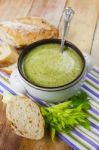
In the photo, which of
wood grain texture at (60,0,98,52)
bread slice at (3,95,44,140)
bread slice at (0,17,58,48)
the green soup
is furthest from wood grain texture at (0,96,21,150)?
wood grain texture at (60,0,98,52)

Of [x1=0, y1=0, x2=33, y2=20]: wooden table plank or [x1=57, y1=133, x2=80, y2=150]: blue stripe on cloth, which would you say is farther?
[x1=0, y1=0, x2=33, y2=20]: wooden table plank

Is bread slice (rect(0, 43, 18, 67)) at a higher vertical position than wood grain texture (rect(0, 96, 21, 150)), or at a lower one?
higher

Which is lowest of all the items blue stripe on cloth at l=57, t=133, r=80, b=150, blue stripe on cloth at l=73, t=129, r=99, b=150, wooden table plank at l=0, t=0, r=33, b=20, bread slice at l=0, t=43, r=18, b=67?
blue stripe on cloth at l=57, t=133, r=80, b=150

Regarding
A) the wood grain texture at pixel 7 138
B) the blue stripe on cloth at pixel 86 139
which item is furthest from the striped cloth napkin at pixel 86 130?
the wood grain texture at pixel 7 138

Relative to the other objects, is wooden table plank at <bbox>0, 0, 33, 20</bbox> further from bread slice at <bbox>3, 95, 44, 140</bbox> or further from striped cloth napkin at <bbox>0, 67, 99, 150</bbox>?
bread slice at <bbox>3, 95, 44, 140</bbox>

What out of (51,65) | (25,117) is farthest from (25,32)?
(25,117)

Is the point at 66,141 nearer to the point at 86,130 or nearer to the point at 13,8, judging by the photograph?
the point at 86,130

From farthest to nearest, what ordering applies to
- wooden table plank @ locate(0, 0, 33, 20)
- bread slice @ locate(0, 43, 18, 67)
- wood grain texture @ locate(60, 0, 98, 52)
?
1. wooden table plank @ locate(0, 0, 33, 20)
2. wood grain texture @ locate(60, 0, 98, 52)
3. bread slice @ locate(0, 43, 18, 67)

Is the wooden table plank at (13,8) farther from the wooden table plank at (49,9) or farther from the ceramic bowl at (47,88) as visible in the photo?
Answer: the ceramic bowl at (47,88)
